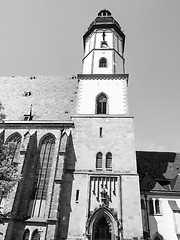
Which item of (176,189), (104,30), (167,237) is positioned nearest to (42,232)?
(167,237)

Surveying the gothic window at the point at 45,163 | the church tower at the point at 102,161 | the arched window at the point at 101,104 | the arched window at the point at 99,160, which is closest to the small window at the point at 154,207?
the church tower at the point at 102,161

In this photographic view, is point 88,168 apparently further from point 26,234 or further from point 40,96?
point 40,96

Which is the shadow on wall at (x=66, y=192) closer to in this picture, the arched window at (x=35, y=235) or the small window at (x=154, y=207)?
the arched window at (x=35, y=235)

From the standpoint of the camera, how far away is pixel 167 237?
52.5 ft

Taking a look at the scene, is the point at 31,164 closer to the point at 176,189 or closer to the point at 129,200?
the point at 129,200

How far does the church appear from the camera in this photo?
49.0 ft

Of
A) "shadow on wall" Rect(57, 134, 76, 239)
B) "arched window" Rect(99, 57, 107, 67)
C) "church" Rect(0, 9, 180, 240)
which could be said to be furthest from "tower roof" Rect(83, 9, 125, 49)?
"shadow on wall" Rect(57, 134, 76, 239)

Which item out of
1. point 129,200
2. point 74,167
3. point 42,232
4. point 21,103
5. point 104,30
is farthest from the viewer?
point 104,30

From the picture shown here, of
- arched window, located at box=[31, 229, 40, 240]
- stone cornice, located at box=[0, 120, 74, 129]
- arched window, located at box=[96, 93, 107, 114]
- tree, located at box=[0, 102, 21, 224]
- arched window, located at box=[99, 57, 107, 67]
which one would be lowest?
arched window, located at box=[31, 229, 40, 240]

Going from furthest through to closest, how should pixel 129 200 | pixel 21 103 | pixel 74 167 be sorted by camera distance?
pixel 21 103, pixel 74 167, pixel 129 200

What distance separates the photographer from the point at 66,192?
16125mm

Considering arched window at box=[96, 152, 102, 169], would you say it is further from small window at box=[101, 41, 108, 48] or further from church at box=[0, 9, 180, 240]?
small window at box=[101, 41, 108, 48]

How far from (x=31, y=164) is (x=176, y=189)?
12.3 meters

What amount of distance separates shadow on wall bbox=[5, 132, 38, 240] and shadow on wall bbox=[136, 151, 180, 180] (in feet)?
33.5
